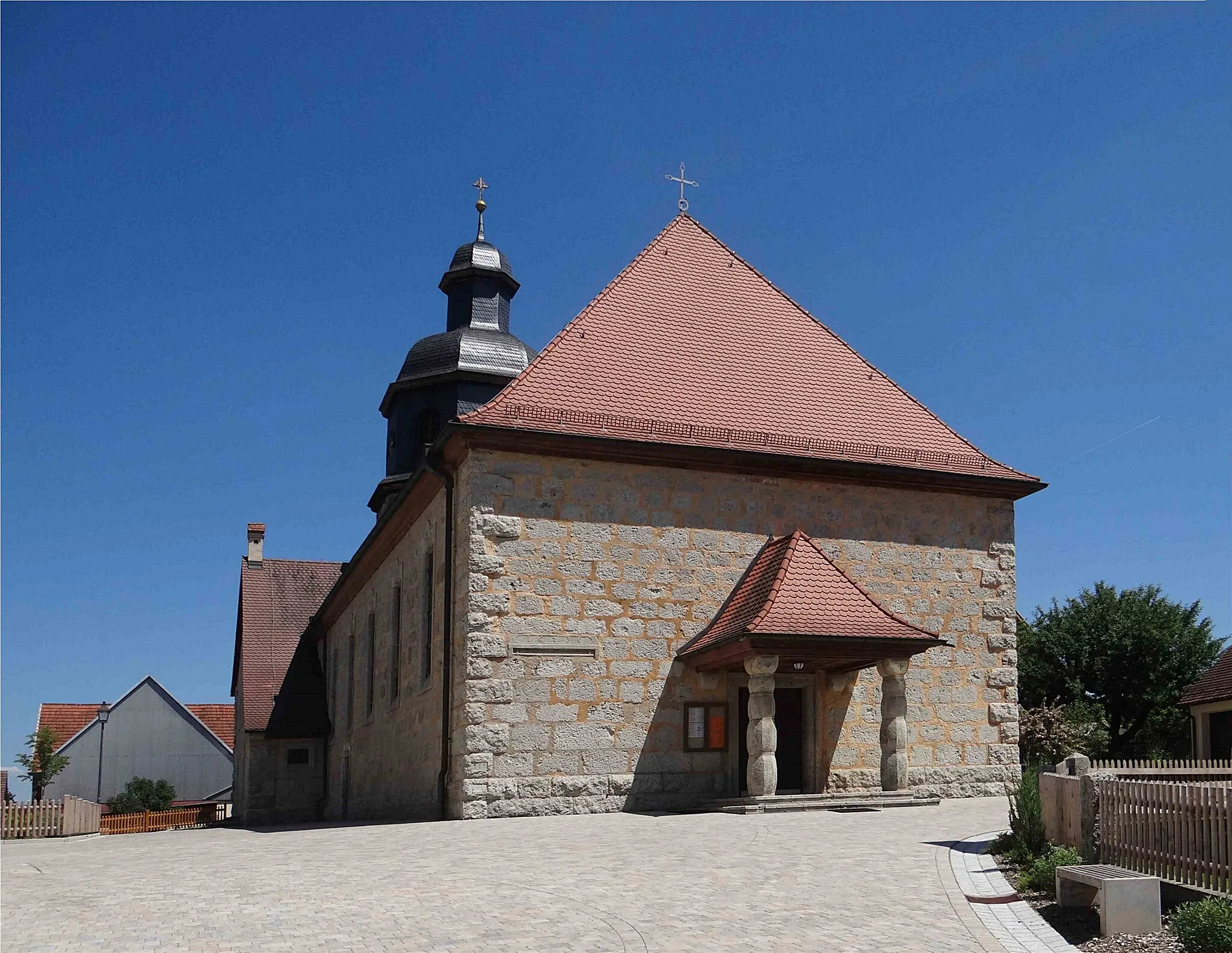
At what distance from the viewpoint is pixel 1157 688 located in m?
30.3

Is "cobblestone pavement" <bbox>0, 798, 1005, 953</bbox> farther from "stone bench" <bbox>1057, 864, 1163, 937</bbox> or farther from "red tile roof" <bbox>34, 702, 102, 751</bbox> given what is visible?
"red tile roof" <bbox>34, 702, 102, 751</bbox>

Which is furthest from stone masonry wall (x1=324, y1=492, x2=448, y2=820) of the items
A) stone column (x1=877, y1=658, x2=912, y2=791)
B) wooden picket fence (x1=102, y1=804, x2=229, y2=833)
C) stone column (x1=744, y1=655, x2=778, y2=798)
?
wooden picket fence (x1=102, y1=804, x2=229, y2=833)

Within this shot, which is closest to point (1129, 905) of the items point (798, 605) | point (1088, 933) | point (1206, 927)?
point (1088, 933)

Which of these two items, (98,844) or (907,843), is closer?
(907,843)

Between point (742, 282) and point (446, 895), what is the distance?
13.4 metres

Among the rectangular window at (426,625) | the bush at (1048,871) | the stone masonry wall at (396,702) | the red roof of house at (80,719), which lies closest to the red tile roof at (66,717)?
the red roof of house at (80,719)

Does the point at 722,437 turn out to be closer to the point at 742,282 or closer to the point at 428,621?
the point at 742,282

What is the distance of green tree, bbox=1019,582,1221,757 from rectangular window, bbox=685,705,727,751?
15.9 m

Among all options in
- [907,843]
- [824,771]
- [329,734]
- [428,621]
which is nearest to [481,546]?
[428,621]

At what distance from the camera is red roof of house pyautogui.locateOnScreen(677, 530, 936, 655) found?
51.5ft

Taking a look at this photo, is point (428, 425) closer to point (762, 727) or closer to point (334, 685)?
point (334, 685)

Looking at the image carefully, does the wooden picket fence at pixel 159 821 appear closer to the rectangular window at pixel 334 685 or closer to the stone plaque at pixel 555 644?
the rectangular window at pixel 334 685

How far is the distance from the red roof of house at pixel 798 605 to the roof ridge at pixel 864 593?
0.06 ft

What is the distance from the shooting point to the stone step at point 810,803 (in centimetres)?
1504
